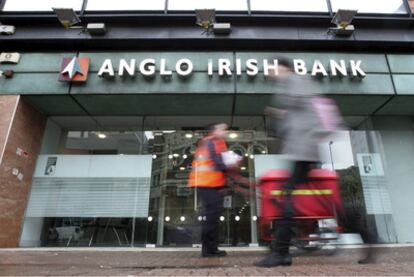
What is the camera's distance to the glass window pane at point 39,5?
9.15 m

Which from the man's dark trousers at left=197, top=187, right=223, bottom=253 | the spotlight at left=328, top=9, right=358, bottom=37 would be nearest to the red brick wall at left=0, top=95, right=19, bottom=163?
the man's dark trousers at left=197, top=187, right=223, bottom=253

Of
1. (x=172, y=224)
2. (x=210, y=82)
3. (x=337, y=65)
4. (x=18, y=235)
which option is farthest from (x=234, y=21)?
(x=18, y=235)

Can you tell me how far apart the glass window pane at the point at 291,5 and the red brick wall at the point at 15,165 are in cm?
705

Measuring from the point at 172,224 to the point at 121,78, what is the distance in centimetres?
420

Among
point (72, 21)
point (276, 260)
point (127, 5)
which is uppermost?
point (127, 5)

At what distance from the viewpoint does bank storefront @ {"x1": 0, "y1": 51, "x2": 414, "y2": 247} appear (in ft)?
27.8

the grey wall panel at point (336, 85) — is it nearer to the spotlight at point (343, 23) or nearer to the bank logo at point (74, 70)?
the spotlight at point (343, 23)

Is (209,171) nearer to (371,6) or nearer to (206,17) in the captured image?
(206,17)

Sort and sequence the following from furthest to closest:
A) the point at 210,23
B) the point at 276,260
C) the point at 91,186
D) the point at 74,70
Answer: the point at 91,186, the point at 210,23, the point at 74,70, the point at 276,260

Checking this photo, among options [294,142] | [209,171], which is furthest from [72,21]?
[294,142]

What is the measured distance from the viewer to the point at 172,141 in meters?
9.79

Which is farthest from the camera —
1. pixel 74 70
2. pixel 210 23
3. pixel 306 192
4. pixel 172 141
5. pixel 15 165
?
pixel 172 141

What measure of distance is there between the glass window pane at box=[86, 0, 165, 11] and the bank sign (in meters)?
1.63

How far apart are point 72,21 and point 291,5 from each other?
20.2ft
